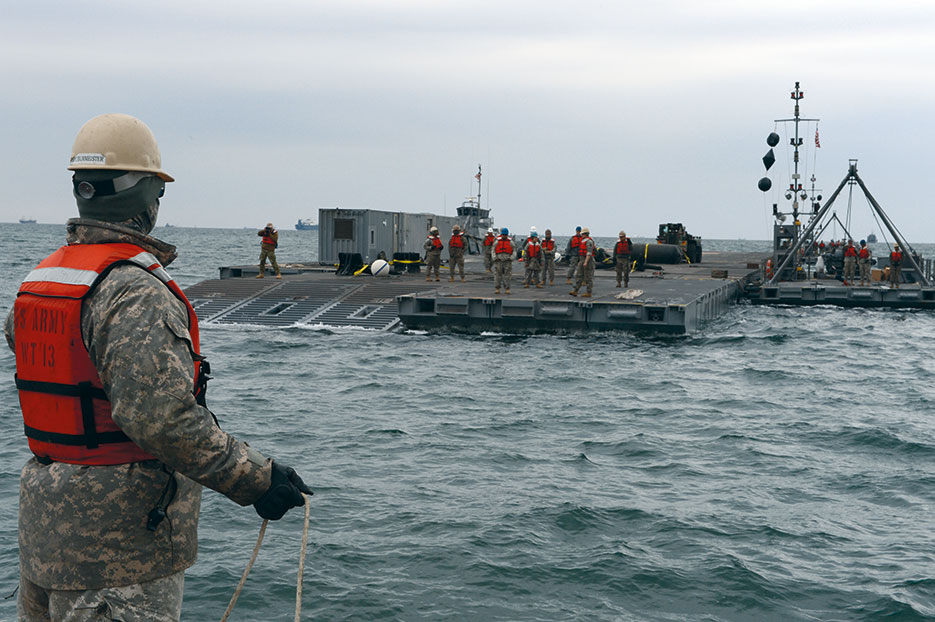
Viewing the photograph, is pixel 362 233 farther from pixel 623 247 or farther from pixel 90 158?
pixel 90 158

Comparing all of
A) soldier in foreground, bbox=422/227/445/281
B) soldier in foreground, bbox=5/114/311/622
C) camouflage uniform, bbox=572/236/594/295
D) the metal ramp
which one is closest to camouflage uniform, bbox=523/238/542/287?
soldier in foreground, bbox=422/227/445/281

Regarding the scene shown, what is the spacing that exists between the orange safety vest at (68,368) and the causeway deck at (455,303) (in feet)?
65.7

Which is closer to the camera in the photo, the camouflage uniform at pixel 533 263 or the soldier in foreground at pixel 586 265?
the soldier in foreground at pixel 586 265

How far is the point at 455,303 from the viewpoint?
23312 millimetres

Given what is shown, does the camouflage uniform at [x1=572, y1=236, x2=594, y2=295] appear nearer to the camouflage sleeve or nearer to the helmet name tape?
the helmet name tape

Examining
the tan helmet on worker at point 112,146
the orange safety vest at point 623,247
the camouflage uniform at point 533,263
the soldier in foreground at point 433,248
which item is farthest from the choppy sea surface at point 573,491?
the soldier in foreground at point 433,248

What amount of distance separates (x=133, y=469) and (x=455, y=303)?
20.4 meters

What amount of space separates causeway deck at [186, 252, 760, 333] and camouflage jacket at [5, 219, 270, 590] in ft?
65.4

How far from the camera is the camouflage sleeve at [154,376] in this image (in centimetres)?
280

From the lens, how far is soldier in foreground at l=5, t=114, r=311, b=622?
9.33 feet

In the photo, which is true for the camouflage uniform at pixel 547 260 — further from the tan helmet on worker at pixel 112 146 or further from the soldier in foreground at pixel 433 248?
the tan helmet on worker at pixel 112 146

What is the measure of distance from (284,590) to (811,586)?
4319mm

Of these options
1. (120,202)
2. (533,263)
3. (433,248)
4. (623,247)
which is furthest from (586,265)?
(120,202)

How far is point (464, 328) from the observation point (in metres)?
23.8
